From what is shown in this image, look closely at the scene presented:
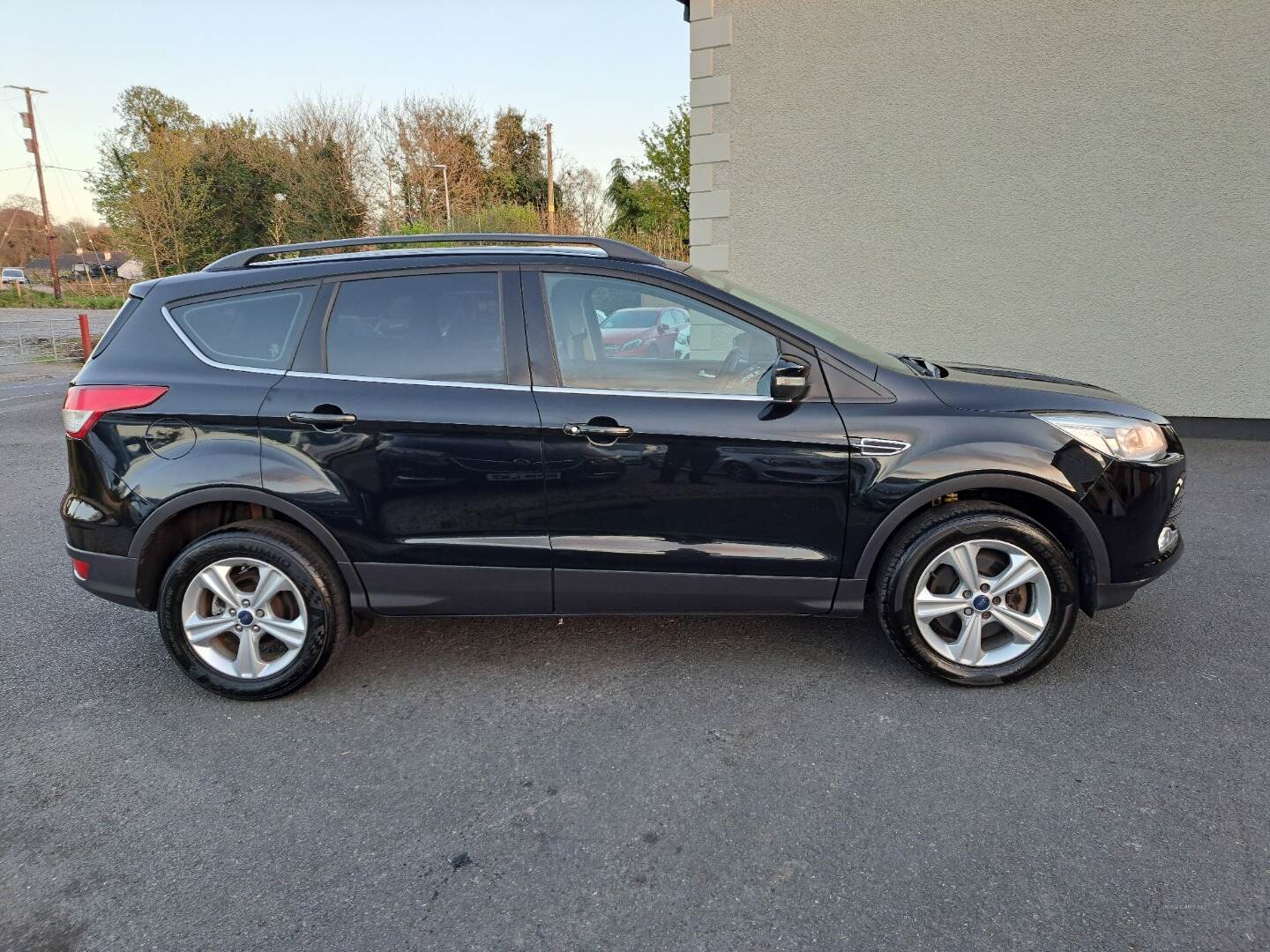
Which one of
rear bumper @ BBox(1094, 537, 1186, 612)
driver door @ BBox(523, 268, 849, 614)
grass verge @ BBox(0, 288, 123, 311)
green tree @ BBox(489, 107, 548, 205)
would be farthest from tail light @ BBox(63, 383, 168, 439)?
grass verge @ BBox(0, 288, 123, 311)

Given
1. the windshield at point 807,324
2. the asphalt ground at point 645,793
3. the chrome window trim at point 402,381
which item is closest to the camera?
the asphalt ground at point 645,793

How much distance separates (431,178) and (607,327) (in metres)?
28.7

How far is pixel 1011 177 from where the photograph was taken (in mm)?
8195

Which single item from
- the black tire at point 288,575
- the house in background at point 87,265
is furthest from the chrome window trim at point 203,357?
the house in background at point 87,265

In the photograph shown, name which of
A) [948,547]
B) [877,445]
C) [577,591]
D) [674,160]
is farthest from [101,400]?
[674,160]

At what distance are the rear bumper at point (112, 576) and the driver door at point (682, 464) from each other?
1718 mm

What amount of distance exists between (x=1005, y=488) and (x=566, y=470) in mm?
1712

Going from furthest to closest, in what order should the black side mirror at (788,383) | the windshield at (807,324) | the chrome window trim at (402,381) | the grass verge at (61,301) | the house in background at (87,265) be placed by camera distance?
the house in background at (87,265) < the grass verge at (61,301) < the windshield at (807,324) < the chrome window trim at (402,381) < the black side mirror at (788,383)

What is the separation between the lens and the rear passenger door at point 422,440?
3.14 metres

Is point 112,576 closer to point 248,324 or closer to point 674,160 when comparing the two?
point 248,324

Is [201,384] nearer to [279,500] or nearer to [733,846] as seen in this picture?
[279,500]

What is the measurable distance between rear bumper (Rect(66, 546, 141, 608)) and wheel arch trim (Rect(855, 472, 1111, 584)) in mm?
2914

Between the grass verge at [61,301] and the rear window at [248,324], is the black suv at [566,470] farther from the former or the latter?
the grass verge at [61,301]

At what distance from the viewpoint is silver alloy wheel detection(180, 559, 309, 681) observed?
3.22 meters
